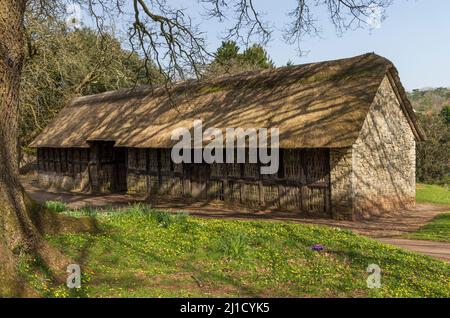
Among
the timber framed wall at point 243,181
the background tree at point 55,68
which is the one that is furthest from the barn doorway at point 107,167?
the background tree at point 55,68

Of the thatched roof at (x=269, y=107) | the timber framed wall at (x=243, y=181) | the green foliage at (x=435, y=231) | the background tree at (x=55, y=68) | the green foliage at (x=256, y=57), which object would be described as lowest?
the green foliage at (x=435, y=231)

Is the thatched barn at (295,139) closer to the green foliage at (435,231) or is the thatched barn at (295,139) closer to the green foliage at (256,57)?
the green foliage at (435,231)

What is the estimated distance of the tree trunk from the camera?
6.34m

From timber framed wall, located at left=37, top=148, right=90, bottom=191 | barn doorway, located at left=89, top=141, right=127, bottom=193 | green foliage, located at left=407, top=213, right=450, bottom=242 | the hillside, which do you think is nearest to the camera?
green foliage, located at left=407, top=213, right=450, bottom=242

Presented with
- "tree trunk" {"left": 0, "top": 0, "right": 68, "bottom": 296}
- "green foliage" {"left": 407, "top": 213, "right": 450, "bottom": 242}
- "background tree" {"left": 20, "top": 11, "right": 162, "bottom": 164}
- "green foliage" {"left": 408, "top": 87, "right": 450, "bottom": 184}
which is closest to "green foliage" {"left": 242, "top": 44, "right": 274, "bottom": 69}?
"background tree" {"left": 20, "top": 11, "right": 162, "bottom": 164}

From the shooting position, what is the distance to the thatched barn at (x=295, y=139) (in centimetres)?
1398

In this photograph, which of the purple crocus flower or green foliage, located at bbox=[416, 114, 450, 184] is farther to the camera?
green foliage, located at bbox=[416, 114, 450, 184]

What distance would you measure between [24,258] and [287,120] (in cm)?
1056

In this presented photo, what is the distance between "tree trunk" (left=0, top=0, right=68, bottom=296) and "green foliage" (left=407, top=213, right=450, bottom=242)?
920cm

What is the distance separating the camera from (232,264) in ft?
25.0

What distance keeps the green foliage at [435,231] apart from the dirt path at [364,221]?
0.29 metres

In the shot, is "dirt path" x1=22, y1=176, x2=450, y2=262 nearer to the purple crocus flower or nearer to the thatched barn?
the thatched barn
